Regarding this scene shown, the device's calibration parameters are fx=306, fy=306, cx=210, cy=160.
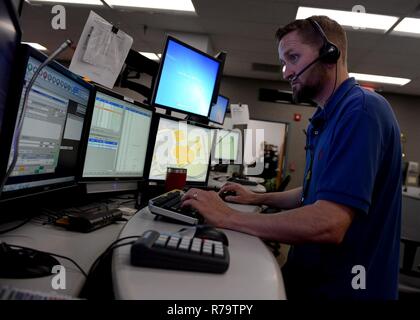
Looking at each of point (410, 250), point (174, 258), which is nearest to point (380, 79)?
point (410, 250)

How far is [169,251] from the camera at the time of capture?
0.51 metres

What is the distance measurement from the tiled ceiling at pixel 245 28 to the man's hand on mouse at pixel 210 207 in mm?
3282

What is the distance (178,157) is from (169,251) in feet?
3.31

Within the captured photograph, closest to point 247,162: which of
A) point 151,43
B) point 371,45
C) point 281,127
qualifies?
point 371,45

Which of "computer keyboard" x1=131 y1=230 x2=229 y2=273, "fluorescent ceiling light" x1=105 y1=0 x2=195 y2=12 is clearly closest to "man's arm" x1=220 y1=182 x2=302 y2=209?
"computer keyboard" x1=131 y1=230 x2=229 y2=273

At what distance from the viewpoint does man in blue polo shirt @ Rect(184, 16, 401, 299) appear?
75 centimetres

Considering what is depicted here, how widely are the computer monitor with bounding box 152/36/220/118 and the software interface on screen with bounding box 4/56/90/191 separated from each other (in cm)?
53

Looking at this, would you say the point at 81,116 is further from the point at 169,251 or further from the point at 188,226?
the point at 169,251

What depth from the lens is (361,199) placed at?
2.47 ft

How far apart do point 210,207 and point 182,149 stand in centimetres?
72

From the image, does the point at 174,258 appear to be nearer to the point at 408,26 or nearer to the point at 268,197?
the point at 268,197

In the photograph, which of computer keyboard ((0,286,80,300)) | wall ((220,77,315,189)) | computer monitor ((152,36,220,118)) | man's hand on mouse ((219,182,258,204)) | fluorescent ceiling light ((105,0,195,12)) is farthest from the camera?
wall ((220,77,315,189))

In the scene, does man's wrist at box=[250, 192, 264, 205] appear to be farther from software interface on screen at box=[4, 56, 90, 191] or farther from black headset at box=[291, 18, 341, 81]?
software interface on screen at box=[4, 56, 90, 191]
